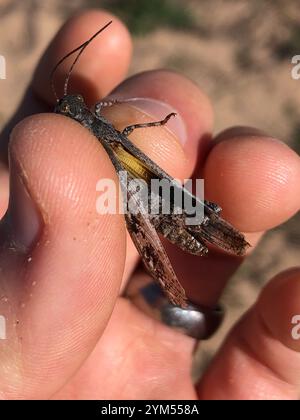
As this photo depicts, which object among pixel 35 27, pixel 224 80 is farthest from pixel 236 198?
pixel 35 27

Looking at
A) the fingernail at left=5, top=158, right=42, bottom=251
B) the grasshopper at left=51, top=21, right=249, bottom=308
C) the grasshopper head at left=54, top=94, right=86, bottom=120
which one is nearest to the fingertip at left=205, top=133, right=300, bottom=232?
the grasshopper at left=51, top=21, right=249, bottom=308

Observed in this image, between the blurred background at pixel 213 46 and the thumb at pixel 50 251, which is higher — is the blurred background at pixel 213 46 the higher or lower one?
the lower one

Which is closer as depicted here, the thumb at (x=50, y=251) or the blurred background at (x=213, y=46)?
the thumb at (x=50, y=251)

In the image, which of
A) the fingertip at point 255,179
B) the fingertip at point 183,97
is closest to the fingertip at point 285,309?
the fingertip at point 255,179

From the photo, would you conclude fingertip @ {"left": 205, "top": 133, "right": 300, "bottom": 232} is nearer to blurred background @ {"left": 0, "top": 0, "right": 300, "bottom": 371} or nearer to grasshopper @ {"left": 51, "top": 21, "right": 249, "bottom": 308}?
grasshopper @ {"left": 51, "top": 21, "right": 249, "bottom": 308}

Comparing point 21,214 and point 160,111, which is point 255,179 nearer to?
point 160,111

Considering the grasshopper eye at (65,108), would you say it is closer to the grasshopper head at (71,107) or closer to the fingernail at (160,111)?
the grasshopper head at (71,107)
